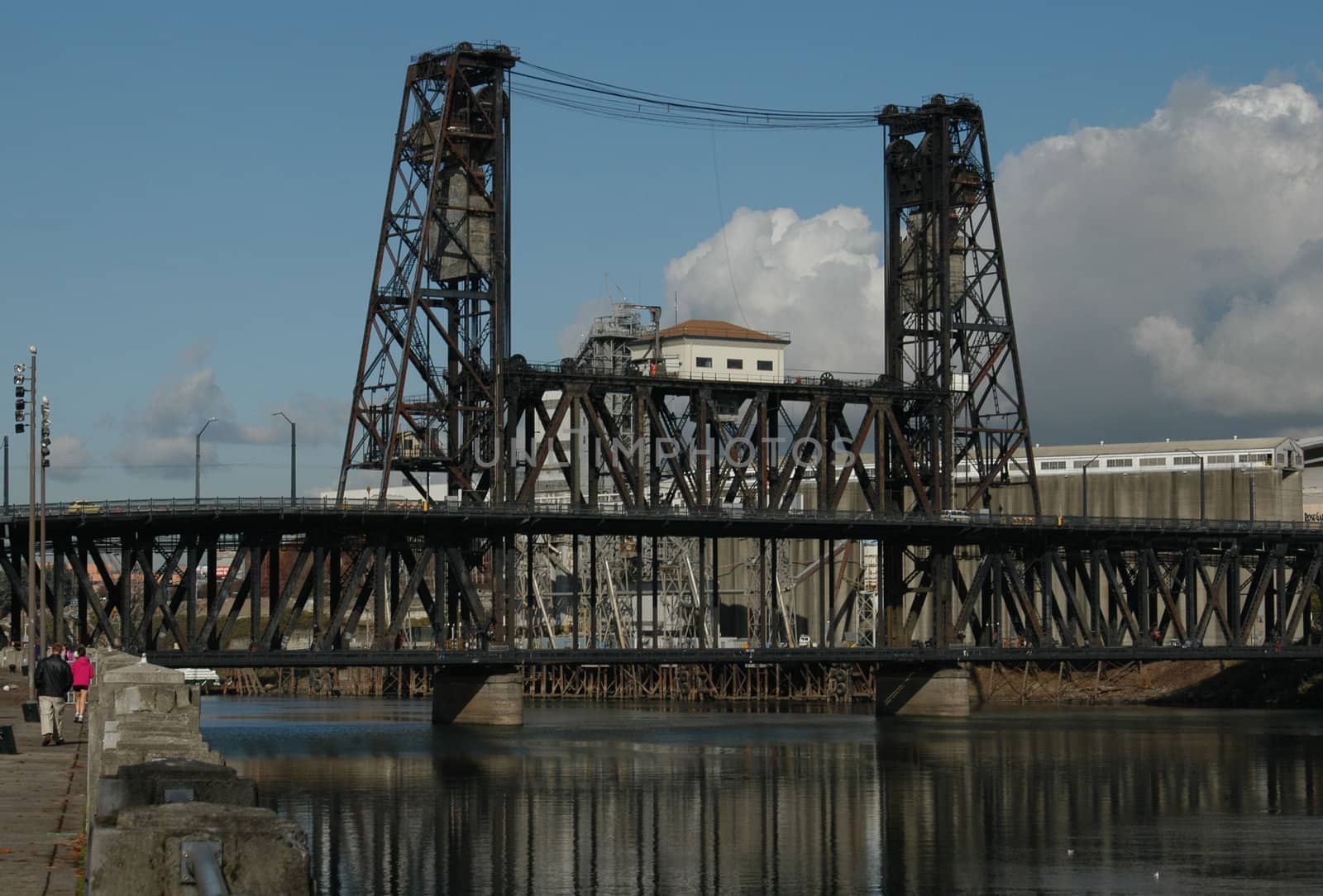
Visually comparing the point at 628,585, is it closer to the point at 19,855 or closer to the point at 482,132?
the point at 482,132

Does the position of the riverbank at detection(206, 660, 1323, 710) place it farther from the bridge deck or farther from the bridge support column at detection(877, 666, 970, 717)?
the bridge deck

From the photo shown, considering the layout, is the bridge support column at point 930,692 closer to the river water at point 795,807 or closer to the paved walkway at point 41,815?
the river water at point 795,807

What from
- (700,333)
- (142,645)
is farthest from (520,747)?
(700,333)

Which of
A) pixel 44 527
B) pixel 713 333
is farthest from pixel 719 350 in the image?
pixel 44 527

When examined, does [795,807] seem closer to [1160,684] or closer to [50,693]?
[50,693]

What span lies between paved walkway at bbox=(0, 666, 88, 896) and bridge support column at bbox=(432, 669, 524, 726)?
4483 cm

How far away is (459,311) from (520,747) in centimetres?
2747

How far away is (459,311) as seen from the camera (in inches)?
3890

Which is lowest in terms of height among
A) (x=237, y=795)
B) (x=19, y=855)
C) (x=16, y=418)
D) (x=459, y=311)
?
(x=19, y=855)

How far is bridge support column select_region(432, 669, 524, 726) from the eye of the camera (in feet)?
308

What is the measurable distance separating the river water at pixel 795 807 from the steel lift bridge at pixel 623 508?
610 cm

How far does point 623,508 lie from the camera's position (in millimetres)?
98312

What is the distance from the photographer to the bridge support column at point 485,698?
93812mm

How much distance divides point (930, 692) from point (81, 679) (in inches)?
2519
